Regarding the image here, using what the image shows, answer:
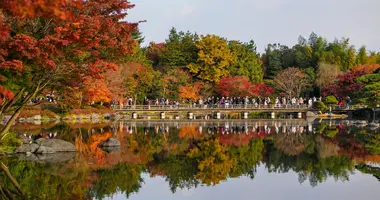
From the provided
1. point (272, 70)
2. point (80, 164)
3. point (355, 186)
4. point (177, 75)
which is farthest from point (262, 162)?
point (272, 70)

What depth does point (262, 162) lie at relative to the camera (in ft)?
50.3

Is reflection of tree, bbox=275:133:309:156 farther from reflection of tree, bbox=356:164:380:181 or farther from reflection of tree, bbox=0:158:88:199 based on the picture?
reflection of tree, bbox=0:158:88:199

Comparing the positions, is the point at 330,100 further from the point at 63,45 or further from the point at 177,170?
the point at 63,45

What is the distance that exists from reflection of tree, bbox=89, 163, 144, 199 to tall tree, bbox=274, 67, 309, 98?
128 ft

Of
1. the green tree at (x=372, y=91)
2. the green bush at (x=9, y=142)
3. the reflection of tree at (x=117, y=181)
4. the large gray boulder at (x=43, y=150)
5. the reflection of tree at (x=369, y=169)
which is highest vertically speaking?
the green tree at (x=372, y=91)

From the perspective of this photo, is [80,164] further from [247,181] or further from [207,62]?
[207,62]

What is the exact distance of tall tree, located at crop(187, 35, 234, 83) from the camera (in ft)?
162

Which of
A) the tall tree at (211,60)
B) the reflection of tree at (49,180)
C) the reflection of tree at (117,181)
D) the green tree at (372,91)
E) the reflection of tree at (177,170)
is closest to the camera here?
the reflection of tree at (49,180)

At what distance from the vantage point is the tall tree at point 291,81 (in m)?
50.9

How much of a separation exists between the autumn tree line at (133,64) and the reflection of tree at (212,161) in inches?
157

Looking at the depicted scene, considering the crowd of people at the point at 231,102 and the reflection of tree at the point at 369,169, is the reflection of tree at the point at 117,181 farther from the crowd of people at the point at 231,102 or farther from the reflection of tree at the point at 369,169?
the crowd of people at the point at 231,102

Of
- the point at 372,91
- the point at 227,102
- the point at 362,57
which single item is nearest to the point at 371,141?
the point at 372,91

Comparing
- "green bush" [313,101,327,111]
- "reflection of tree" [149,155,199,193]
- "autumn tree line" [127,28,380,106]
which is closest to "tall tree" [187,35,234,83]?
"autumn tree line" [127,28,380,106]

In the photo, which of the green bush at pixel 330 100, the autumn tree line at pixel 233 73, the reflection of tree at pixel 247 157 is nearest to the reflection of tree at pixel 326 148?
the reflection of tree at pixel 247 157
